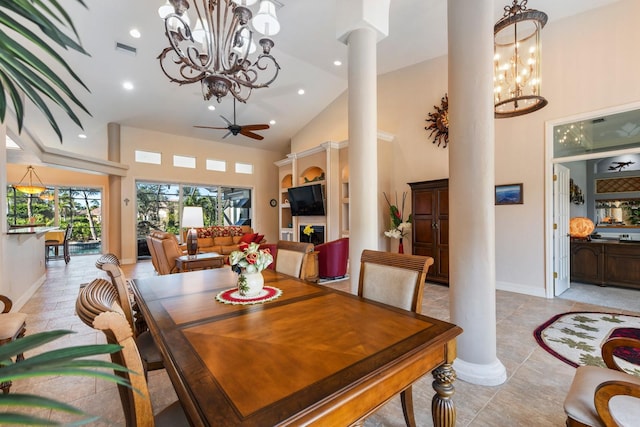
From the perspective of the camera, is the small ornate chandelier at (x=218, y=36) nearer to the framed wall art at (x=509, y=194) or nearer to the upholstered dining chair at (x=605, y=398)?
the upholstered dining chair at (x=605, y=398)

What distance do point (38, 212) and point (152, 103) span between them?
523cm

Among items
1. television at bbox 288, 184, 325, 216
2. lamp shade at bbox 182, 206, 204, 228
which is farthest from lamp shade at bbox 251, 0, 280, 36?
television at bbox 288, 184, 325, 216

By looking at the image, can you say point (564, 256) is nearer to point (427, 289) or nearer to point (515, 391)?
point (427, 289)

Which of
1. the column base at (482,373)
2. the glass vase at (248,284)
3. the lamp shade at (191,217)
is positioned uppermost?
the lamp shade at (191,217)

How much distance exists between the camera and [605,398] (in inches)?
44.1

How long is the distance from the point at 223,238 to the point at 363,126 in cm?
569

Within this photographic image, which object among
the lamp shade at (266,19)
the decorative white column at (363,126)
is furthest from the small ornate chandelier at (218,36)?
the decorative white column at (363,126)

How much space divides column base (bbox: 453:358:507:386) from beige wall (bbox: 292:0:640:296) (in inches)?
114

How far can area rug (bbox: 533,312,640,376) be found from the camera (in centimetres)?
247

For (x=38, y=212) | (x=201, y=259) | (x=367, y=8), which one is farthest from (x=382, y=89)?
(x=38, y=212)

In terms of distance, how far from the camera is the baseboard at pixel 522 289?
170 inches

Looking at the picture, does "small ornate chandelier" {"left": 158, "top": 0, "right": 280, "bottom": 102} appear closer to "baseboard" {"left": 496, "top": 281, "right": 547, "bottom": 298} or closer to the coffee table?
the coffee table

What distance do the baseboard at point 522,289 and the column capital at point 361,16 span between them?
421cm

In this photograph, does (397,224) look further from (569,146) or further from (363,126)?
(363,126)
